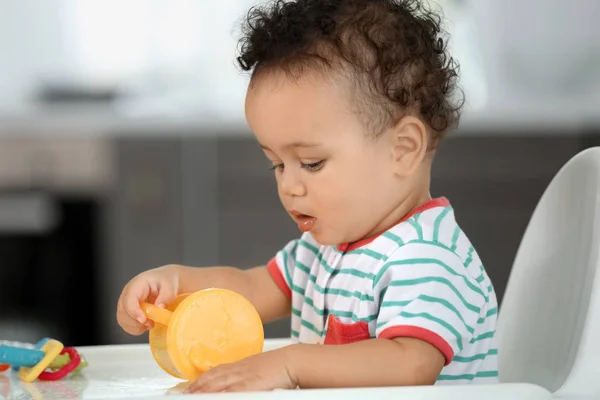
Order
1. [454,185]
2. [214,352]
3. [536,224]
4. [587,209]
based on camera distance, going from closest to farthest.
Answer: [214,352] → [587,209] → [536,224] → [454,185]

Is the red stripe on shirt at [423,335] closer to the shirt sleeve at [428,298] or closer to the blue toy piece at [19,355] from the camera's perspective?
the shirt sleeve at [428,298]

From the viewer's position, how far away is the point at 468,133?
8.38ft

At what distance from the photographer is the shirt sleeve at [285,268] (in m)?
1.02

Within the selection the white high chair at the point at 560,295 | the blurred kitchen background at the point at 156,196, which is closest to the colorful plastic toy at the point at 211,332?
the white high chair at the point at 560,295

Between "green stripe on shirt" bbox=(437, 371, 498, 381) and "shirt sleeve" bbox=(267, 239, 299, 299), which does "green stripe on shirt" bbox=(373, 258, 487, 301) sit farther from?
"shirt sleeve" bbox=(267, 239, 299, 299)

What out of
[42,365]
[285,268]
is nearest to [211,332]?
[42,365]

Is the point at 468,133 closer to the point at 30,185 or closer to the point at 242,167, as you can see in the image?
the point at 242,167

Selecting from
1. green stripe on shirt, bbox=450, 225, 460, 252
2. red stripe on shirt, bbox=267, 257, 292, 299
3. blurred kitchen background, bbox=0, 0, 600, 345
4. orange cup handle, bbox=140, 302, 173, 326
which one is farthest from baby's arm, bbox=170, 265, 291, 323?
blurred kitchen background, bbox=0, 0, 600, 345

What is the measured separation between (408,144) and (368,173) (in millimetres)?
49

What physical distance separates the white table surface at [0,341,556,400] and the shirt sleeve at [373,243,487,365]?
0.31ft

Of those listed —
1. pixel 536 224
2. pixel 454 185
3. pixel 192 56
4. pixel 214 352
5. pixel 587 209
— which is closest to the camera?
pixel 214 352

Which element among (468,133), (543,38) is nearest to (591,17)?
(543,38)

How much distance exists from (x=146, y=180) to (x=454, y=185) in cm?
82

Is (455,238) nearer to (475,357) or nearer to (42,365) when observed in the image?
(475,357)
